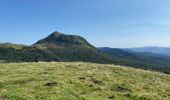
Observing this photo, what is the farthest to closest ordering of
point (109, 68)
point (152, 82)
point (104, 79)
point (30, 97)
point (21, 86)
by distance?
point (109, 68), point (152, 82), point (104, 79), point (21, 86), point (30, 97)

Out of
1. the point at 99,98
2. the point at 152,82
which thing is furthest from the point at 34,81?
the point at 152,82

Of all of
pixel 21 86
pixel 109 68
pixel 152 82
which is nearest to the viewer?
pixel 21 86

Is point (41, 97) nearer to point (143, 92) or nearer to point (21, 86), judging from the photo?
point (21, 86)

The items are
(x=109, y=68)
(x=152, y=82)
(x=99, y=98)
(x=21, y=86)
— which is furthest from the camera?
(x=109, y=68)

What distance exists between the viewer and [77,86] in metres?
27.4

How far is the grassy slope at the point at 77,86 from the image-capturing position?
79.3ft

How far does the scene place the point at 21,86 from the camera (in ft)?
85.7

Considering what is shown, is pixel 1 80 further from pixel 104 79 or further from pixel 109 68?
pixel 109 68

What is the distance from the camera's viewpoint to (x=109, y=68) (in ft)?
132

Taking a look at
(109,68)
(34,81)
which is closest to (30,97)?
(34,81)

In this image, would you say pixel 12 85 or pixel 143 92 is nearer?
pixel 12 85

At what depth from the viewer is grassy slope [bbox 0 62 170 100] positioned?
79.3 ft

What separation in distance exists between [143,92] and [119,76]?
6.71 m

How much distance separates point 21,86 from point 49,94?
3.52 meters
